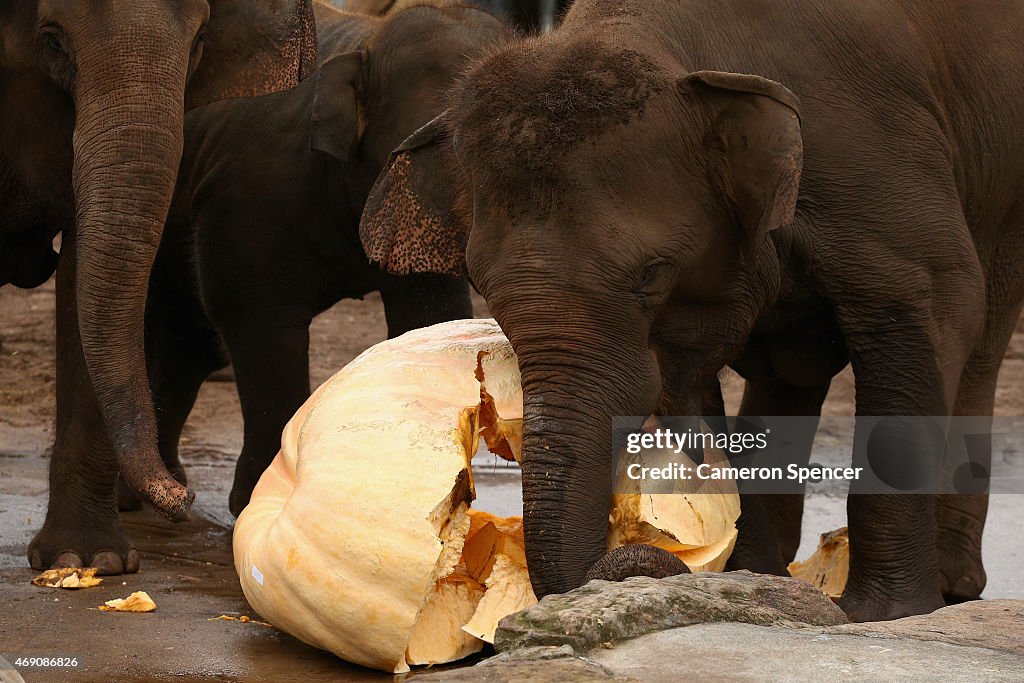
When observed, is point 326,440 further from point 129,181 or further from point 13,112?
point 13,112

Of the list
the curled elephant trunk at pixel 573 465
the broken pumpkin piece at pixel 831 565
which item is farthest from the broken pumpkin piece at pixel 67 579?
the broken pumpkin piece at pixel 831 565

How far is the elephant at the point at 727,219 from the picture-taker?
4430mm

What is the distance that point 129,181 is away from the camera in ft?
17.0

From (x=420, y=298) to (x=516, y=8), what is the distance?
680 cm

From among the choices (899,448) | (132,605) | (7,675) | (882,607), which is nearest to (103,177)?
(132,605)

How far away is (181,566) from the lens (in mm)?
6105

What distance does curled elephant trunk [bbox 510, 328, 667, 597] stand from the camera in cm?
427

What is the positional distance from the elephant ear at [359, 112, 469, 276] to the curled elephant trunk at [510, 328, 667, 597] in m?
0.90

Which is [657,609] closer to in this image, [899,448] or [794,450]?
[899,448]

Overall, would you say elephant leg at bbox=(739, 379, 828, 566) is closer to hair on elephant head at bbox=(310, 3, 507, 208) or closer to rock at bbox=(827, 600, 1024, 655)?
hair on elephant head at bbox=(310, 3, 507, 208)

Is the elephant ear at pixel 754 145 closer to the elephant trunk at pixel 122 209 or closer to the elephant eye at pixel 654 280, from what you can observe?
the elephant eye at pixel 654 280

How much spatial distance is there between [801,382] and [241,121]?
2980 millimetres

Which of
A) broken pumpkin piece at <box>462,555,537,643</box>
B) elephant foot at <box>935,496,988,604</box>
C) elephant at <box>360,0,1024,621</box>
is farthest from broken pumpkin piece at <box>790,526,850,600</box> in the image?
broken pumpkin piece at <box>462,555,537,643</box>
